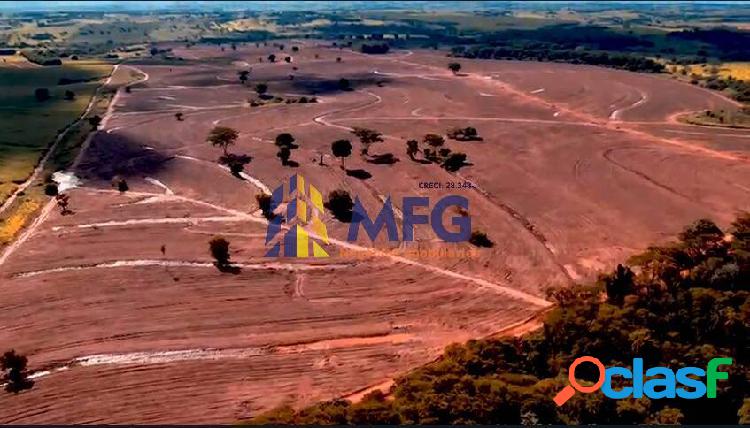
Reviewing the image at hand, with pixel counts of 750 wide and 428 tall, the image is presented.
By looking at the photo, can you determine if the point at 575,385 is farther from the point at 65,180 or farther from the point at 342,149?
the point at 65,180

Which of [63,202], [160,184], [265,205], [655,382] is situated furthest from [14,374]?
[160,184]

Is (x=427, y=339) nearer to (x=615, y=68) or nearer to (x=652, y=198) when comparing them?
(x=652, y=198)

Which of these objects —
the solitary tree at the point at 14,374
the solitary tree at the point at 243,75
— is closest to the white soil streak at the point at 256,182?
the solitary tree at the point at 14,374

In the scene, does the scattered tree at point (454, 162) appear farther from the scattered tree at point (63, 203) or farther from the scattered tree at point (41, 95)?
the scattered tree at point (41, 95)

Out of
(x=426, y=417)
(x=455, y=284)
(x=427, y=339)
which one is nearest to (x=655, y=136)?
(x=455, y=284)

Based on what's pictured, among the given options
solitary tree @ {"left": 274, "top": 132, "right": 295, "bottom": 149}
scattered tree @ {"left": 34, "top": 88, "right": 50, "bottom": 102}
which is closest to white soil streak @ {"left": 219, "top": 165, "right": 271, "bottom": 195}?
solitary tree @ {"left": 274, "top": 132, "right": 295, "bottom": 149}
